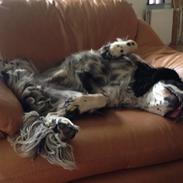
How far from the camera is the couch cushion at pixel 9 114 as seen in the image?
148cm

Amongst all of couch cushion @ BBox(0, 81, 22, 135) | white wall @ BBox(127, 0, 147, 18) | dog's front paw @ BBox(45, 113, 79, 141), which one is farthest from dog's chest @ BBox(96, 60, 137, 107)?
white wall @ BBox(127, 0, 147, 18)

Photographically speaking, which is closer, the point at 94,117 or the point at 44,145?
the point at 44,145

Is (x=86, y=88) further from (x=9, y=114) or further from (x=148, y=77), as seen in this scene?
(x=9, y=114)

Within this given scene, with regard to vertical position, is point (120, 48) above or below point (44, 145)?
above

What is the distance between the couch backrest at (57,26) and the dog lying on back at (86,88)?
102mm

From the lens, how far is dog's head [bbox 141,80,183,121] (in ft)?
5.71

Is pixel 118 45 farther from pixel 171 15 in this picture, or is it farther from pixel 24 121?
pixel 171 15

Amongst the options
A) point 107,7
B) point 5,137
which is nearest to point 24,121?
point 5,137

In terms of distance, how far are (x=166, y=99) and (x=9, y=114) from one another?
709 millimetres

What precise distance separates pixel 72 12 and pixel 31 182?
105 cm

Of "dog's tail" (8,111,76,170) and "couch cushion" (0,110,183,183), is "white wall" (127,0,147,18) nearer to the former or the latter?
"couch cushion" (0,110,183,183)

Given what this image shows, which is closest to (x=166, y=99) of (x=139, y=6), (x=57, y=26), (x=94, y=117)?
(x=94, y=117)

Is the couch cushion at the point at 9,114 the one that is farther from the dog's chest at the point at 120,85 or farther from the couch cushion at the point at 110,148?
the dog's chest at the point at 120,85

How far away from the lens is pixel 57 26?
2102 millimetres
